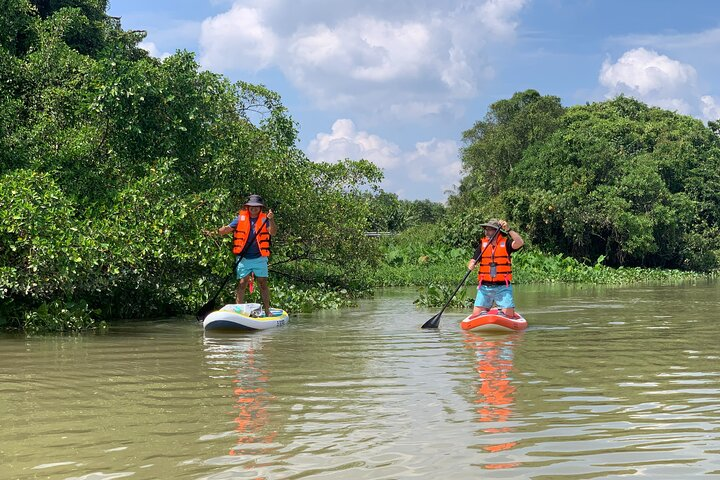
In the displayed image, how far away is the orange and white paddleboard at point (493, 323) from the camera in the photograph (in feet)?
34.3

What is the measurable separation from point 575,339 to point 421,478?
6.30 meters

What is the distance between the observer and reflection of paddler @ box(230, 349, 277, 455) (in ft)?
15.5

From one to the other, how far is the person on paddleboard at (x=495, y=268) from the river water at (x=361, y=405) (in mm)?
991

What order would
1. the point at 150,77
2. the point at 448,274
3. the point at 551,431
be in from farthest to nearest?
the point at 448,274
the point at 150,77
the point at 551,431

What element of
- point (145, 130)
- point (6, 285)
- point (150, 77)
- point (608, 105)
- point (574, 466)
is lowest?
point (574, 466)

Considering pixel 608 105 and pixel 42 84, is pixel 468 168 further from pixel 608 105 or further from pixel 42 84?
→ pixel 42 84

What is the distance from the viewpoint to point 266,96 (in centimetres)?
2036

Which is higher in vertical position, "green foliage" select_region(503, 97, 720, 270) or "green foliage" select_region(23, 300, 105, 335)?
"green foliage" select_region(503, 97, 720, 270)

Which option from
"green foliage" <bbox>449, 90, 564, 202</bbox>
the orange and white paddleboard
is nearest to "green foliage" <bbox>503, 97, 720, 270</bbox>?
"green foliage" <bbox>449, 90, 564, 202</bbox>

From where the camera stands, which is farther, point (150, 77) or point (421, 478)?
point (150, 77)

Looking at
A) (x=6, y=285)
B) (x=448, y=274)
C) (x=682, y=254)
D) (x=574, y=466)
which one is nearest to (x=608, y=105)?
(x=682, y=254)

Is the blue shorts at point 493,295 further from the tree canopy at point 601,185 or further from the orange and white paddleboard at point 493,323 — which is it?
the tree canopy at point 601,185

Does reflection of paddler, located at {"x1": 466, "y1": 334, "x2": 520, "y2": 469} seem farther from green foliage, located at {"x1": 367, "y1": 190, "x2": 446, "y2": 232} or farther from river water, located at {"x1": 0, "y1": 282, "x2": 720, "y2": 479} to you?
green foliage, located at {"x1": 367, "y1": 190, "x2": 446, "y2": 232}

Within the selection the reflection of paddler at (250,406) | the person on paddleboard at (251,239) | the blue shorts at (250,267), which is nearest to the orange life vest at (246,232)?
the person on paddleboard at (251,239)
